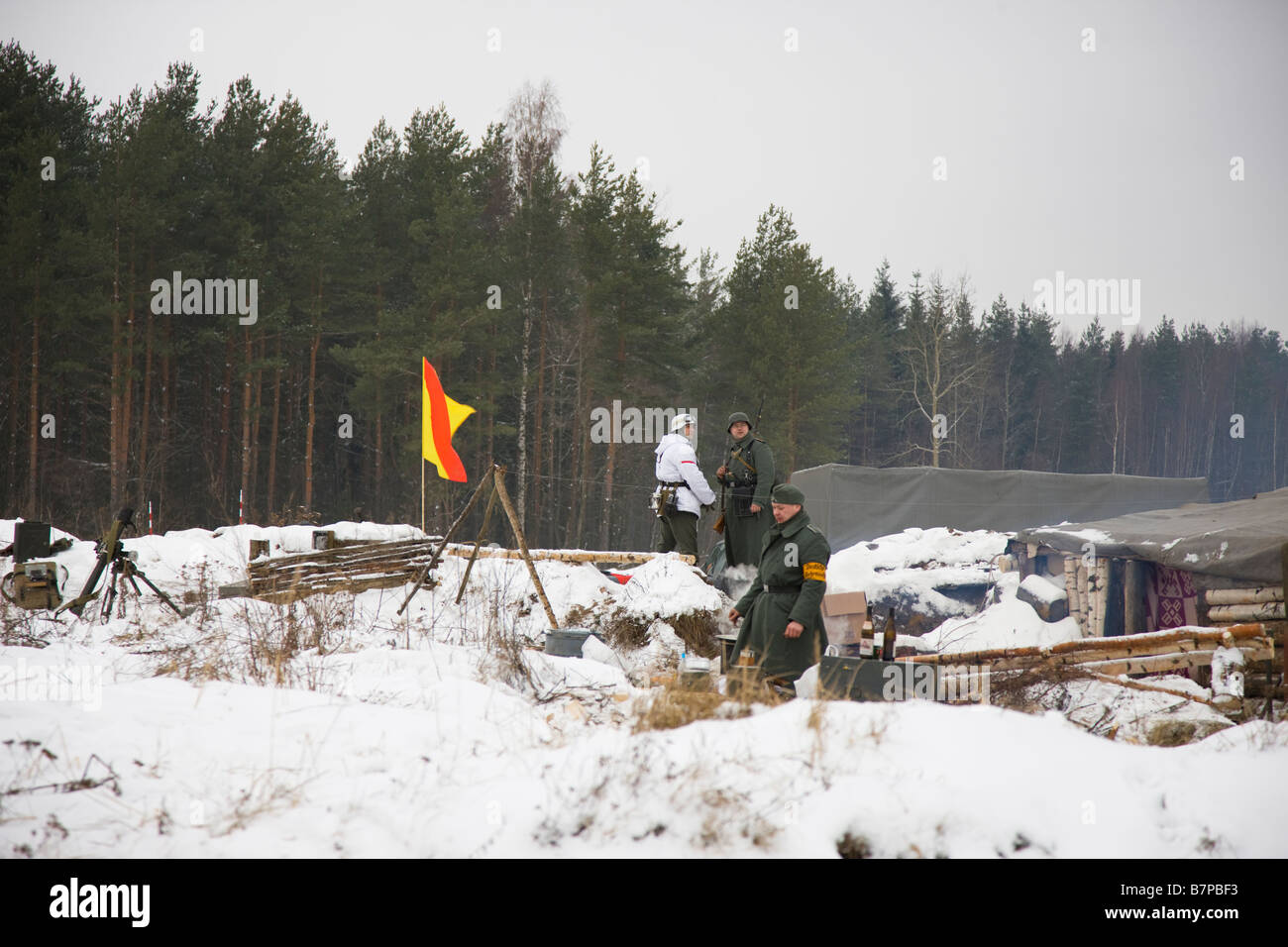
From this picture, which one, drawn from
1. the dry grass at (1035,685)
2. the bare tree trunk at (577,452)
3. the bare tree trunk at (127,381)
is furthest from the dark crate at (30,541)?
the bare tree trunk at (577,452)

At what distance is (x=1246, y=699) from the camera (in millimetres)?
6191

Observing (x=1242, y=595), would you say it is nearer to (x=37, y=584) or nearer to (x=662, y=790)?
(x=662, y=790)

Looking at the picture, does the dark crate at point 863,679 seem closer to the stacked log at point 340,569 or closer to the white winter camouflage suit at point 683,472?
the white winter camouflage suit at point 683,472

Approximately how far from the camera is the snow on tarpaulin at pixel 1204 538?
8203mm

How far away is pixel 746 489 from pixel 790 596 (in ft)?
10.2

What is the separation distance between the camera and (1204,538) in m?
8.66

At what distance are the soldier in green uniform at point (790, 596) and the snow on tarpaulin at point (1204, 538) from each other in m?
4.36

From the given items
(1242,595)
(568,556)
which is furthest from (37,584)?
(1242,595)

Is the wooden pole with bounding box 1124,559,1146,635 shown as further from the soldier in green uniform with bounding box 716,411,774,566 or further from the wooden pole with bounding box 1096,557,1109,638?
the soldier in green uniform with bounding box 716,411,774,566

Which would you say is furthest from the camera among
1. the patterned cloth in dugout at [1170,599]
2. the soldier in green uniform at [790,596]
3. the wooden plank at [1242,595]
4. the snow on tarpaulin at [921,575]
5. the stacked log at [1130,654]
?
the snow on tarpaulin at [921,575]

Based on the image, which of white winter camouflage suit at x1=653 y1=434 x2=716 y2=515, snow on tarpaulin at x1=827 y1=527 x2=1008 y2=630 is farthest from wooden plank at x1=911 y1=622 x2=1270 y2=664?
snow on tarpaulin at x1=827 y1=527 x2=1008 y2=630

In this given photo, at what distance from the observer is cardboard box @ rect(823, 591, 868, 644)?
9547 millimetres
